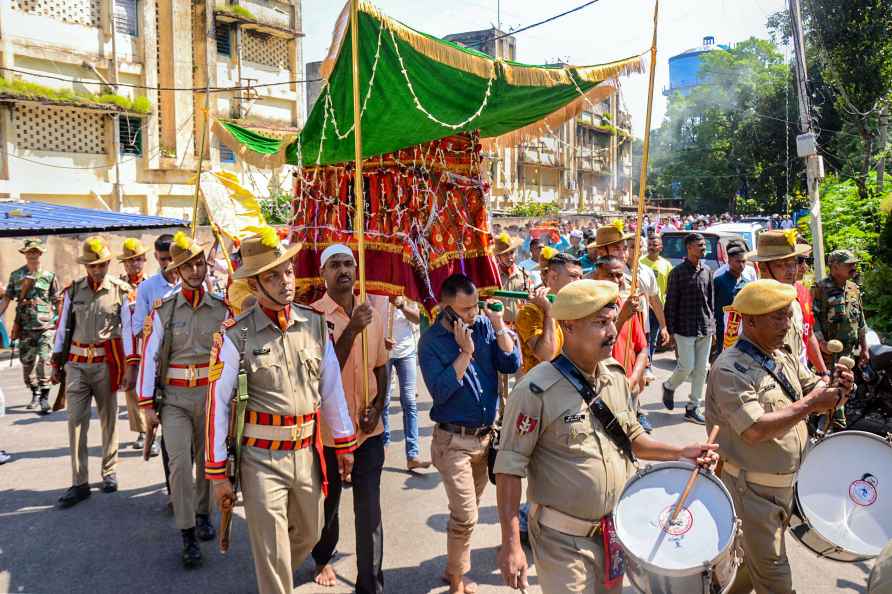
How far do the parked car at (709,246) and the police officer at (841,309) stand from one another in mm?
6054

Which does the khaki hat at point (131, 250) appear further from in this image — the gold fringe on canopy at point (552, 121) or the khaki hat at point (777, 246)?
the khaki hat at point (777, 246)

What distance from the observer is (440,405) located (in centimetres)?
450

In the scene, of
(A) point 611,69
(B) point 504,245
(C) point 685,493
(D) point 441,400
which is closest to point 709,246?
(B) point 504,245

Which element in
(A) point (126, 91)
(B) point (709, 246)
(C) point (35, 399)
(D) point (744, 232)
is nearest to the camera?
(C) point (35, 399)

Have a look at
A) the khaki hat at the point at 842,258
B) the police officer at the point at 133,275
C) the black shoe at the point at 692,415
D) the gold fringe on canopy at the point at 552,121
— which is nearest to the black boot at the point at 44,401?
the police officer at the point at 133,275

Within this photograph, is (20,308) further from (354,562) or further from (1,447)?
(354,562)

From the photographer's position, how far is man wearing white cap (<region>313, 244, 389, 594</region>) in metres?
4.37

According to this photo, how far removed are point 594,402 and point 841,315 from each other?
5.22m

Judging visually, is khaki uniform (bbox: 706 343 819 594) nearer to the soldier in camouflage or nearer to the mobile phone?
Answer: the mobile phone

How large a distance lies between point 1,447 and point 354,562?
4927mm

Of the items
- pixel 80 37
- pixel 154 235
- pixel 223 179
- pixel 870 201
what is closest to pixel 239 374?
pixel 223 179

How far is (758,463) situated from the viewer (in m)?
3.62

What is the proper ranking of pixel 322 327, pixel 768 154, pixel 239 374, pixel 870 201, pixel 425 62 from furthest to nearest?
pixel 768 154 → pixel 870 201 → pixel 425 62 → pixel 322 327 → pixel 239 374

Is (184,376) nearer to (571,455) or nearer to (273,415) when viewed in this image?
(273,415)
